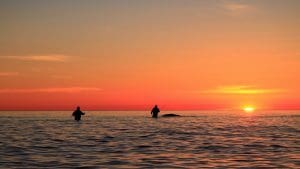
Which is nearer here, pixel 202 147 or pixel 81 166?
pixel 81 166

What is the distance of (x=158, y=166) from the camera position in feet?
59.8

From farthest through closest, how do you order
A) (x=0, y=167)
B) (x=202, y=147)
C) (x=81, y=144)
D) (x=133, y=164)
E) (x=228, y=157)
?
(x=81, y=144), (x=202, y=147), (x=228, y=157), (x=133, y=164), (x=0, y=167)

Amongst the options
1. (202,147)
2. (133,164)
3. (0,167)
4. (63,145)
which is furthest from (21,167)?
(202,147)

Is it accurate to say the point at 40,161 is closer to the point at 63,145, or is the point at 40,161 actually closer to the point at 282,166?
the point at 63,145

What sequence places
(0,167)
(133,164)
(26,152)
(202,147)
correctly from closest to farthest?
(0,167) → (133,164) → (26,152) → (202,147)

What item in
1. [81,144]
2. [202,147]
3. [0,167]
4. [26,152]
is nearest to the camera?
[0,167]

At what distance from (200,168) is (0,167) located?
8.11 metres

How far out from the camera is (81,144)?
27656mm

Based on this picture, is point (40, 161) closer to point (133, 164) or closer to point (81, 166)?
point (81, 166)

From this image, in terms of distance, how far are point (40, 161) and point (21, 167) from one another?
66.8 inches

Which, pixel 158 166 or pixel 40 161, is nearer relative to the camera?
pixel 158 166

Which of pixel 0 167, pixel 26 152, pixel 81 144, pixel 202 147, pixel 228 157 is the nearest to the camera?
pixel 0 167

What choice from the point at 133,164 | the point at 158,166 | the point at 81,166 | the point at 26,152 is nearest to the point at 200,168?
the point at 158,166

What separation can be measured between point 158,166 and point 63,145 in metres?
10.5
